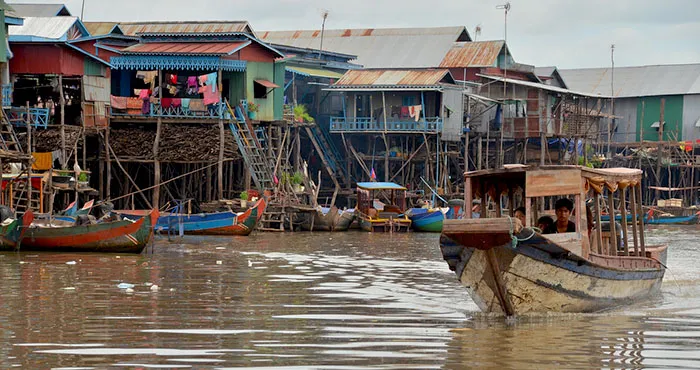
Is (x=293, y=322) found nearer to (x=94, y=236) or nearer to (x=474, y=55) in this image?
(x=94, y=236)

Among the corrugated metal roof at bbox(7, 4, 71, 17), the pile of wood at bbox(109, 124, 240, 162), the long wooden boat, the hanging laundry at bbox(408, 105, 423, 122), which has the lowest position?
the long wooden boat

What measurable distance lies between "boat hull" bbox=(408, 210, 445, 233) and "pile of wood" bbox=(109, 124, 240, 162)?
6256 mm

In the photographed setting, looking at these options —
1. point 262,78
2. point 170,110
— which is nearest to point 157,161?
point 170,110

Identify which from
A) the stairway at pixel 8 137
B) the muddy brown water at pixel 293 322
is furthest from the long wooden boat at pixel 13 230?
the stairway at pixel 8 137

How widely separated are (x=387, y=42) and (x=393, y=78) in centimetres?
858

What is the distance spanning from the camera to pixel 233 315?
13.9 m

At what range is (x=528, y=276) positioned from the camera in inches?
531

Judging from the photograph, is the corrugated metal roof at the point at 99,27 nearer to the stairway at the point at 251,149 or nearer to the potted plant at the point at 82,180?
the stairway at the point at 251,149

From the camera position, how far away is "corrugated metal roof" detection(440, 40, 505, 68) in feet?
156

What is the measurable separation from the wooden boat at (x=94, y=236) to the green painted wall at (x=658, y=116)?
35.3m

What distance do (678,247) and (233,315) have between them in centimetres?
2014

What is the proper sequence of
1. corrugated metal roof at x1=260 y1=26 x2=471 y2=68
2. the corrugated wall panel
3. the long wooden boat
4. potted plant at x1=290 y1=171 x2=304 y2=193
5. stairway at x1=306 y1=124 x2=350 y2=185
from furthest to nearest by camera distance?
the corrugated wall panel, corrugated metal roof at x1=260 y1=26 x2=471 y2=68, stairway at x1=306 y1=124 x2=350 y2=185, potted plant at x1=290 y1=171 x2=304 y2=193, the long wooden boat

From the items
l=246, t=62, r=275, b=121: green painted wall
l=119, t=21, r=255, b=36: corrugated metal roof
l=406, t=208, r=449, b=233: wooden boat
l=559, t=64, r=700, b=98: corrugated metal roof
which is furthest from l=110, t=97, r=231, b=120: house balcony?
l=559, t=64, r=700, b=98: corrugated metal roof

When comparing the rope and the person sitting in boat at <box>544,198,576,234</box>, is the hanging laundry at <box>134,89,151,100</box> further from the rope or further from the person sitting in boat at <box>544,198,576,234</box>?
the rope
